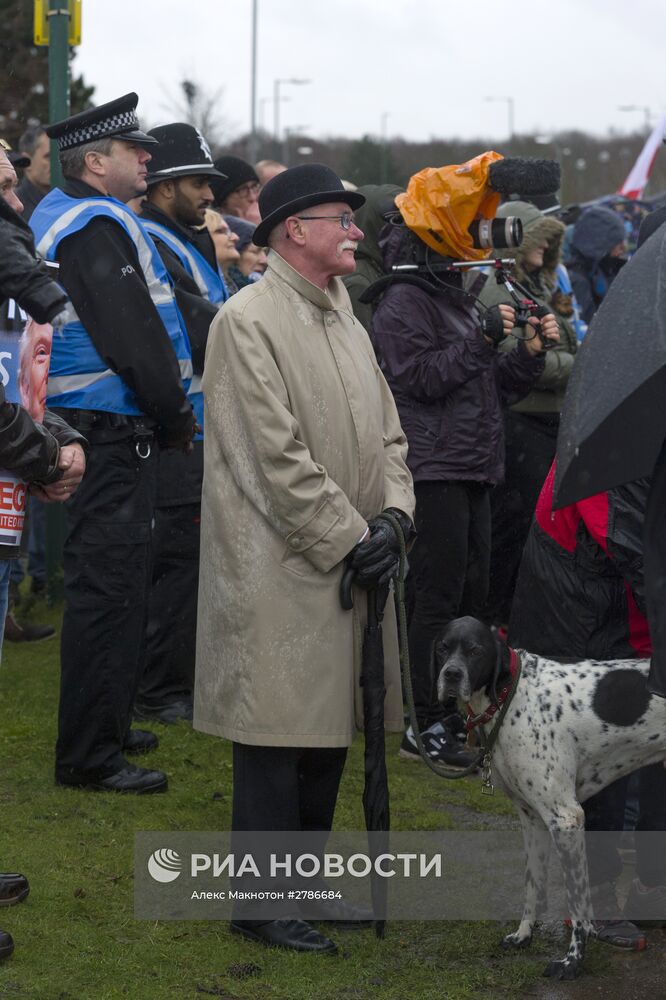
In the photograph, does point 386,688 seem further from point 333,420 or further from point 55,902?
point 55,902

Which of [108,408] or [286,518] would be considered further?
[108,408]

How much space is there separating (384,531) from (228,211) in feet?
17.4

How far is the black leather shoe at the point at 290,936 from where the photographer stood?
409 centimetres

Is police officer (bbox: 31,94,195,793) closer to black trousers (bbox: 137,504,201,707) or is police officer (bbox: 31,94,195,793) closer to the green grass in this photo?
the green grass

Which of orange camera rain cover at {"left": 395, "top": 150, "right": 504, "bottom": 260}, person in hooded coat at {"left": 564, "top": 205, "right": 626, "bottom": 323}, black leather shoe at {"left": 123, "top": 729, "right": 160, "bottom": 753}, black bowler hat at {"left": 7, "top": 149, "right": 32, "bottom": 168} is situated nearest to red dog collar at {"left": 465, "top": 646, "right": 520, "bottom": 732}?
black bowler hat at {"left": 7, "top": 149, "right": 32, "bottom": 168}

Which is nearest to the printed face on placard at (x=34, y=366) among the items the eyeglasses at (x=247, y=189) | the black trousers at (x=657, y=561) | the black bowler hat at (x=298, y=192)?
the black bowler hat at (x=298, y=192)

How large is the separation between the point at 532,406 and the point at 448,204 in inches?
63.1

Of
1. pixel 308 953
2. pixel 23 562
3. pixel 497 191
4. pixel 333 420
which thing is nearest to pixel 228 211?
pixel 23 562

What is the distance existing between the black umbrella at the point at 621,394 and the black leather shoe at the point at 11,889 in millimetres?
2226

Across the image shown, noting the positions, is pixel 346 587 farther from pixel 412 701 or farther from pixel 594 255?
pixel 594 255

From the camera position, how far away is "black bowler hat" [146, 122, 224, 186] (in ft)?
20.6

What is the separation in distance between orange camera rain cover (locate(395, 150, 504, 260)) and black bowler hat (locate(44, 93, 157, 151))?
48.4 inches

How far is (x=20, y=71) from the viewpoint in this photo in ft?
62.2

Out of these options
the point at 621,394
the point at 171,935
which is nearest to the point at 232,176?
the point at 171,935
